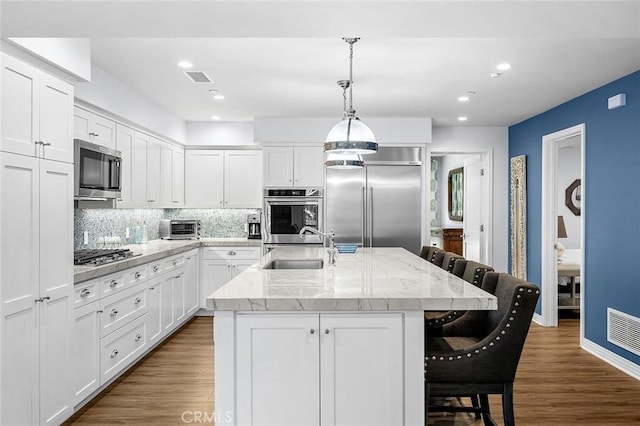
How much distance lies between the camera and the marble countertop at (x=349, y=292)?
2.10m

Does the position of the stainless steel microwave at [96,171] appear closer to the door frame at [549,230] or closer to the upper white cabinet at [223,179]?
the upper white cabinet at [223,179]

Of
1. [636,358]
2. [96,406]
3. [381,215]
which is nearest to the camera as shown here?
[96,406]

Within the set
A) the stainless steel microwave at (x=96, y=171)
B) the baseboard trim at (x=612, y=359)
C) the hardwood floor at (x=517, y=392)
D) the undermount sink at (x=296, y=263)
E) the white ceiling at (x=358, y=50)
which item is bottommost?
the hardwood floor at (x=517, y=392)

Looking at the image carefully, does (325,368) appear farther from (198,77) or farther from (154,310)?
(198,77)

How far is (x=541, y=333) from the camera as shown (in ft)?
16.6

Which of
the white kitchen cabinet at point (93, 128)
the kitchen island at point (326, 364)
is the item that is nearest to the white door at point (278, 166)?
the white kitchen cabinet at point (93, 128)

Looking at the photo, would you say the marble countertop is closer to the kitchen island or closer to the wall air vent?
the kitchen island

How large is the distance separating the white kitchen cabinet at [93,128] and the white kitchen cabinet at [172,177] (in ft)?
4.09

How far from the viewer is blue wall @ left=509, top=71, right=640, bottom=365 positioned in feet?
12.5

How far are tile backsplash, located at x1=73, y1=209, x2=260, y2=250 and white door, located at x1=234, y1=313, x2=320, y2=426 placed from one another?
8.38ft

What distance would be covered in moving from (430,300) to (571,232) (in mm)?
5554

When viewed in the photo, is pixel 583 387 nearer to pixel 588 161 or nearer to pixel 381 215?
pixel 588 161

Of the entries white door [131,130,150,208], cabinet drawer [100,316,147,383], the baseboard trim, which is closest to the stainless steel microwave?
white door [131,130,150,208]

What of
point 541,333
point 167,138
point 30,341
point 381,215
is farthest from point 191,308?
point 541,333
